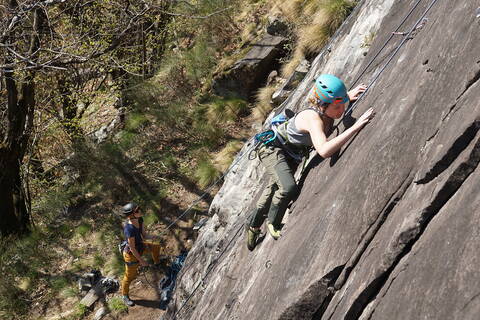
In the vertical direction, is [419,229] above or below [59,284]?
above

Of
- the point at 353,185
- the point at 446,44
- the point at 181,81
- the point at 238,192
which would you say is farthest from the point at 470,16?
the point at 181,81

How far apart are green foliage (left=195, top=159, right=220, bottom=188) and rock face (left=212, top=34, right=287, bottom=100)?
8.90 feet

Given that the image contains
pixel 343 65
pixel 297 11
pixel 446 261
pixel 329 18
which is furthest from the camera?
pixel 297 11

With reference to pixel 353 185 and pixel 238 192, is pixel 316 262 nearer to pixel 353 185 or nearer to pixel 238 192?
pixel 353 185

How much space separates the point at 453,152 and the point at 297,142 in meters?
Answer: 1.95

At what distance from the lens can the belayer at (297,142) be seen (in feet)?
12.3

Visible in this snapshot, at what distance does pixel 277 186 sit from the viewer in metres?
4.64

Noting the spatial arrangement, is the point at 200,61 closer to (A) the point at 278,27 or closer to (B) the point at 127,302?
(A) the point at 278,27

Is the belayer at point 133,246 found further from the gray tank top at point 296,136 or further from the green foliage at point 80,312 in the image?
the gray tank top at point 296,136

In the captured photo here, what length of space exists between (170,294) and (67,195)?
18.3 ft

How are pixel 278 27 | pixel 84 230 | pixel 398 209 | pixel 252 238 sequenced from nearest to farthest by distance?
pixel 398 209 < pixel 252 238 < pixel 84 230 < pixel 278 27

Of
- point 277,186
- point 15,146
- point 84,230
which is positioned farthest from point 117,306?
point 277,186

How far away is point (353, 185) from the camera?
3.31 m

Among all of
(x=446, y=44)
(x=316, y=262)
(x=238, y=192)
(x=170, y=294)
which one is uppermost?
(x=446, y=44)
